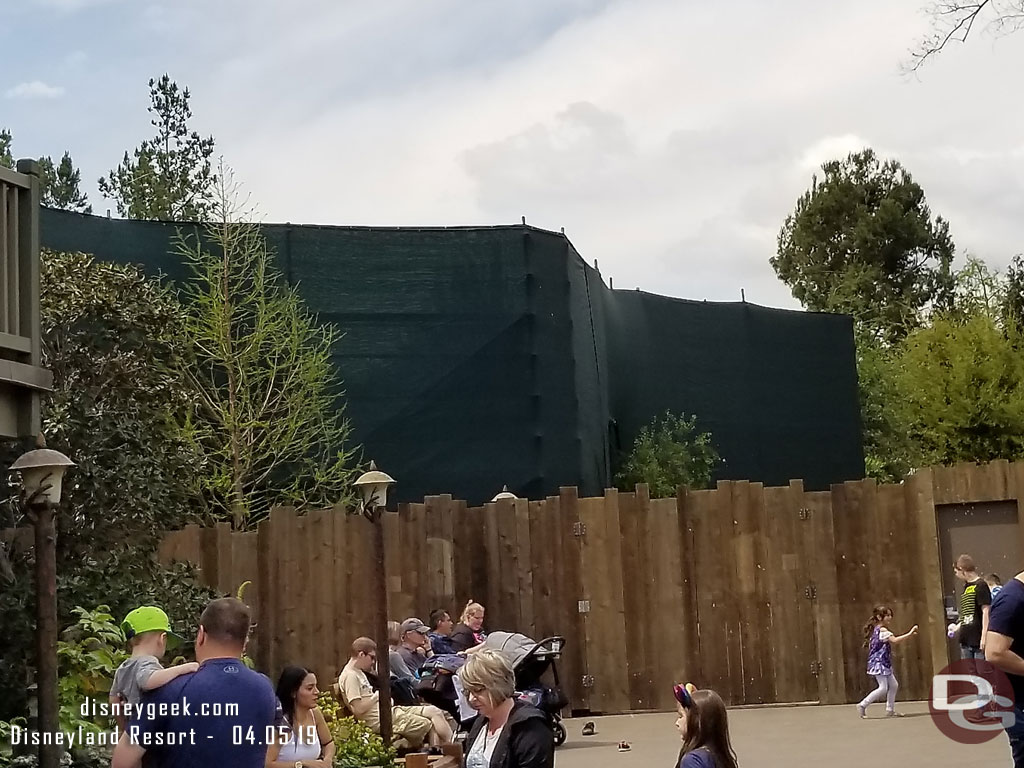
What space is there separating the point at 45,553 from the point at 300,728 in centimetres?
229

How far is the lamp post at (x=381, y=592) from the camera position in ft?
35.6

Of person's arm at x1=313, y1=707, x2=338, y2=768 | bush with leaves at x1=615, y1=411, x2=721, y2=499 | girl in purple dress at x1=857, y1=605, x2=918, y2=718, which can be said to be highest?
bush with leaves at x1=615, y1=411, x2=721, y2=499

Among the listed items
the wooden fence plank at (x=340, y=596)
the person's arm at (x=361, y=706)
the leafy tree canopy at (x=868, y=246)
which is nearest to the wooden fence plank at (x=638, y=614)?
the wooden fence plank at (x=340, y=596)

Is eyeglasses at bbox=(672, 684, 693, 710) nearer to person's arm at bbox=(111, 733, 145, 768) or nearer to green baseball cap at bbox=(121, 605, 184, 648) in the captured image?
person's arm at bbox=(111, 733, 145, 768)

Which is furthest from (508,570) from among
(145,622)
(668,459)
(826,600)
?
(145,622)

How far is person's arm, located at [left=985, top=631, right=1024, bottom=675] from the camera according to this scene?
6035mm

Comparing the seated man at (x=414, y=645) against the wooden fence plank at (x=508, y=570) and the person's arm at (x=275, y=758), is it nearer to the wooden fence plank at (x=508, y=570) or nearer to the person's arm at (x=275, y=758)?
the wooden fence plank at (x=508, y=570)

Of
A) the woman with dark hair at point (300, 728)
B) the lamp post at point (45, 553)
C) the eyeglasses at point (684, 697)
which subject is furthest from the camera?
the lamp post at point (45, 553)

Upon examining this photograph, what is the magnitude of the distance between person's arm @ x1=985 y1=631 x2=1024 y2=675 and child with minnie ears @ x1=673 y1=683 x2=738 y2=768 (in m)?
1.52

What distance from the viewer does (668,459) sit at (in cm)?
2294

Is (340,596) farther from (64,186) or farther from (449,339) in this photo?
(64,186)

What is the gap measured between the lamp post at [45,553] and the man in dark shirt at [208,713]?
3965 millimetres

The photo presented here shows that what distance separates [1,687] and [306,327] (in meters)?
9.92

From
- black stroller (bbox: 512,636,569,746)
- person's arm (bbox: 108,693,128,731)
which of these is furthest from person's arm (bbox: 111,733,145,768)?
black stroller (bbox: 512,636,569,746)
